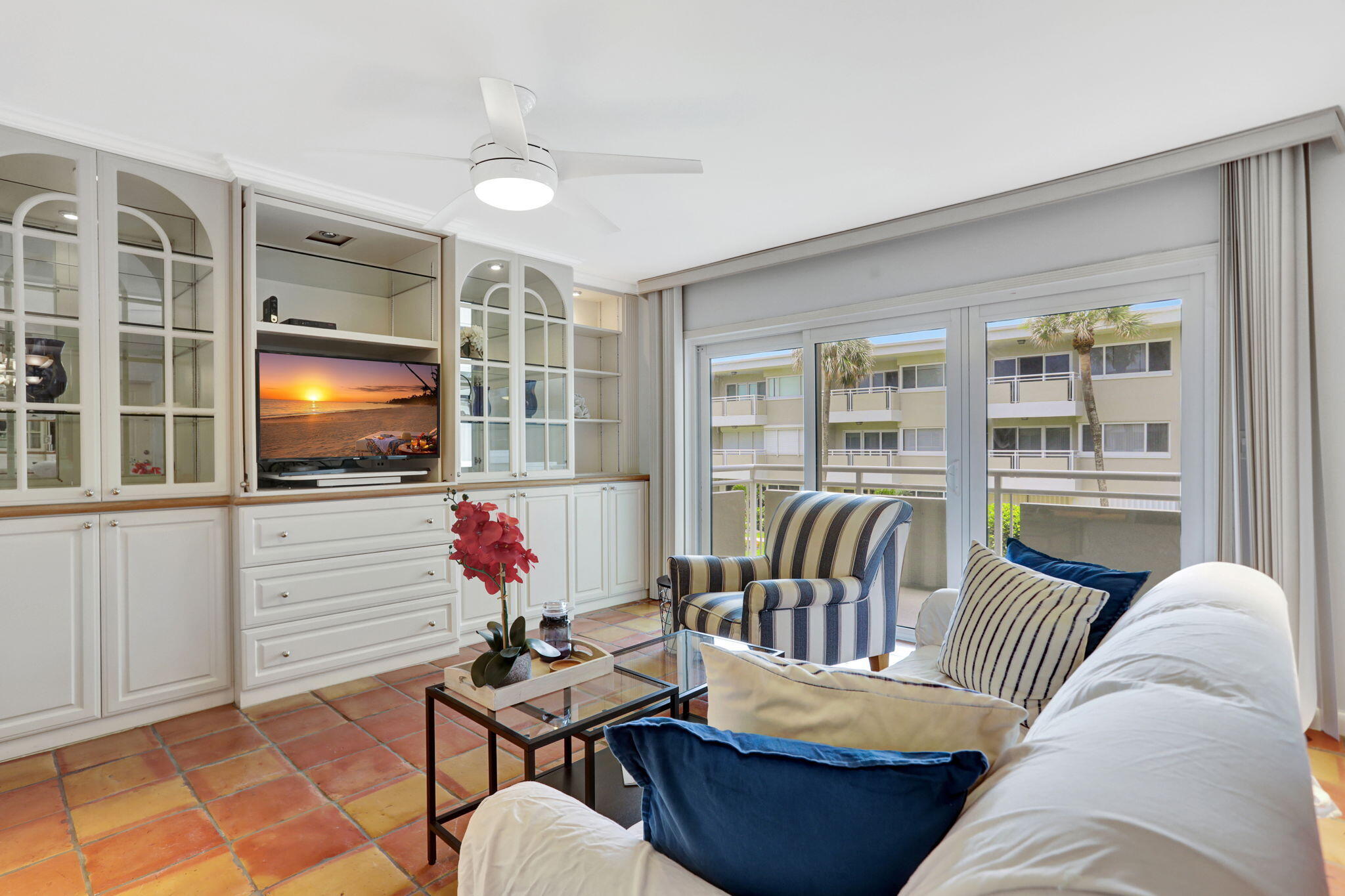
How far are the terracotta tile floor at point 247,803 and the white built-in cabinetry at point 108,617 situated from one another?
0.49ft

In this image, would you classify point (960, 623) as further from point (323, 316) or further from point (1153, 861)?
point (323, 316)

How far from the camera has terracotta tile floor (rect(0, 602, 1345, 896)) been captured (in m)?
1.86

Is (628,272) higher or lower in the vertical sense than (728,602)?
higher

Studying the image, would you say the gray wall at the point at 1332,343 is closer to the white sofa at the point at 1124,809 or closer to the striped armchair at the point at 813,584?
the striped armchair at the point at 813,584

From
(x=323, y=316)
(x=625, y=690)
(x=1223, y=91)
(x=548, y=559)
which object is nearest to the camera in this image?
(x=625, y=690)

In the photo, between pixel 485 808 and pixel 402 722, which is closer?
pixel 485 808

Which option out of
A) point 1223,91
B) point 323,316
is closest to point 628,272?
point 323,316

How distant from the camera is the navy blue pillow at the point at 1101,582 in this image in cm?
176

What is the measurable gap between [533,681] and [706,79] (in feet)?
6.38

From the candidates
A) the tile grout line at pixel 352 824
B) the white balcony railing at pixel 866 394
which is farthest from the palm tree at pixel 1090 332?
the tile grout line at pixel 352 824

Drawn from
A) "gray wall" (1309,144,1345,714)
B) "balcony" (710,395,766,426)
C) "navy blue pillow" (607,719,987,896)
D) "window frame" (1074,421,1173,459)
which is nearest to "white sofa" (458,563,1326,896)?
"navy blue pillow" (607,719,987,896)

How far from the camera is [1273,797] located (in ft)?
1.92

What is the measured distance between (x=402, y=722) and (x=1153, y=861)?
9.56 ft

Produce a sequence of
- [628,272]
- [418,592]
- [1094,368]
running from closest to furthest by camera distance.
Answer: [1094,368], [418,592], [628,272]
